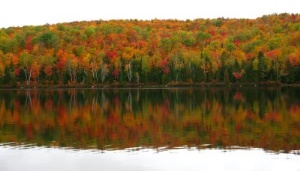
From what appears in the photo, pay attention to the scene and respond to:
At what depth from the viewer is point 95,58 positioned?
148125mm

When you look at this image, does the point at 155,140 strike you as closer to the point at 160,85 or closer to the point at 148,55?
the point at 160,85

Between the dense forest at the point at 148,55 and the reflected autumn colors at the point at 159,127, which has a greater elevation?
the dense forest at the point at 148,55

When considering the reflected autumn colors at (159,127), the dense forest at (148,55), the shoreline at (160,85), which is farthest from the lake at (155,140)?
the dense forest at (148,55)

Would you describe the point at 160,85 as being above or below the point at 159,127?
below

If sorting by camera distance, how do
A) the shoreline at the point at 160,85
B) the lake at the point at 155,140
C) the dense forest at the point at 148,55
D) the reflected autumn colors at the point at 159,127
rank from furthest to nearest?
1. the dense forest at the point at 148,55
2. the shoreline at the point at 160,85
3. the reflected autumn colors at the point at 159,127
4. the lake at the point at 155,140

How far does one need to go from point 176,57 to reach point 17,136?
337 feet

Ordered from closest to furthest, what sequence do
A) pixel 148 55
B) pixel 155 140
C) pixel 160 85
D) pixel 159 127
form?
pixel 155 140
pixel 159 127
pixel 160 85
pixel 148 55

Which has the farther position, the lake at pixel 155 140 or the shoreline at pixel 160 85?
the shoreline at pixel 160 85

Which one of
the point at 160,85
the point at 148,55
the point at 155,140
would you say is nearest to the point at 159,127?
the point at 155,140

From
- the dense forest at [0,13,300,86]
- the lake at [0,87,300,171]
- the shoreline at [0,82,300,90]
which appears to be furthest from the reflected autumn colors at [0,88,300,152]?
the dense forest at [0,13,300,86]

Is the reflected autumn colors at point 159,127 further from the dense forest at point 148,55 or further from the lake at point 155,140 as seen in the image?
the dense forest at point 148,55

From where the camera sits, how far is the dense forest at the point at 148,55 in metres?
124

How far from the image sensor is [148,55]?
149625 millimetres

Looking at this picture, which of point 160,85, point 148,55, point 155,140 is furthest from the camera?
point 148,55
